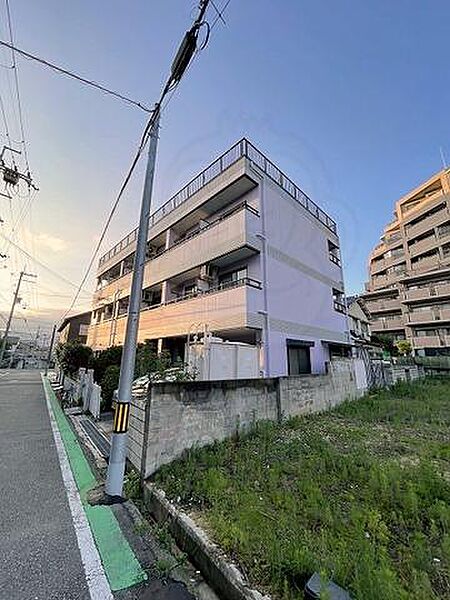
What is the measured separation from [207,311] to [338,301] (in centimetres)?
799

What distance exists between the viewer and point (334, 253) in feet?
52.1

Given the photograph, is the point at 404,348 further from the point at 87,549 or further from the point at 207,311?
the point at 87,549

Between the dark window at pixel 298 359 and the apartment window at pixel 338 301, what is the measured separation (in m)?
3.73

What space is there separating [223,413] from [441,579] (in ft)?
11.2

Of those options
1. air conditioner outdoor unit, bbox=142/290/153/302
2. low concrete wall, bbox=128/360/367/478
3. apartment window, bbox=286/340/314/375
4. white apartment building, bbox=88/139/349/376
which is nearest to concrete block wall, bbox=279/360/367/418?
low concrete wall, bbox=128/360/367/478

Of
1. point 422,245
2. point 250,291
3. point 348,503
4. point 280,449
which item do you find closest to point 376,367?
point 250,291

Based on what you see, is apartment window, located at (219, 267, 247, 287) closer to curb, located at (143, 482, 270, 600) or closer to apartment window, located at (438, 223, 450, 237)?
curb, located at (143, 482, 270, 600)

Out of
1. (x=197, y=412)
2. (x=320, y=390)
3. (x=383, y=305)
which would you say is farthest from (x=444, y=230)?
(x=197, y=412)

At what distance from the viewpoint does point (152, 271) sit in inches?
572

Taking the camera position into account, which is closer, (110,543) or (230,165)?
(110,543)

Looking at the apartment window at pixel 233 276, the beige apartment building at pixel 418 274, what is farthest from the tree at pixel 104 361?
the beige apartment building at pixel 418 274

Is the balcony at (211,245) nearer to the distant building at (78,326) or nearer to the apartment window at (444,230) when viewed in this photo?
the distant building at (78,326)

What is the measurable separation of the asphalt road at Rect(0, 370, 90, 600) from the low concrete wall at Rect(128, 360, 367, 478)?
1059mm

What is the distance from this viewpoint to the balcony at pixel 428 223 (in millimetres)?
26384
